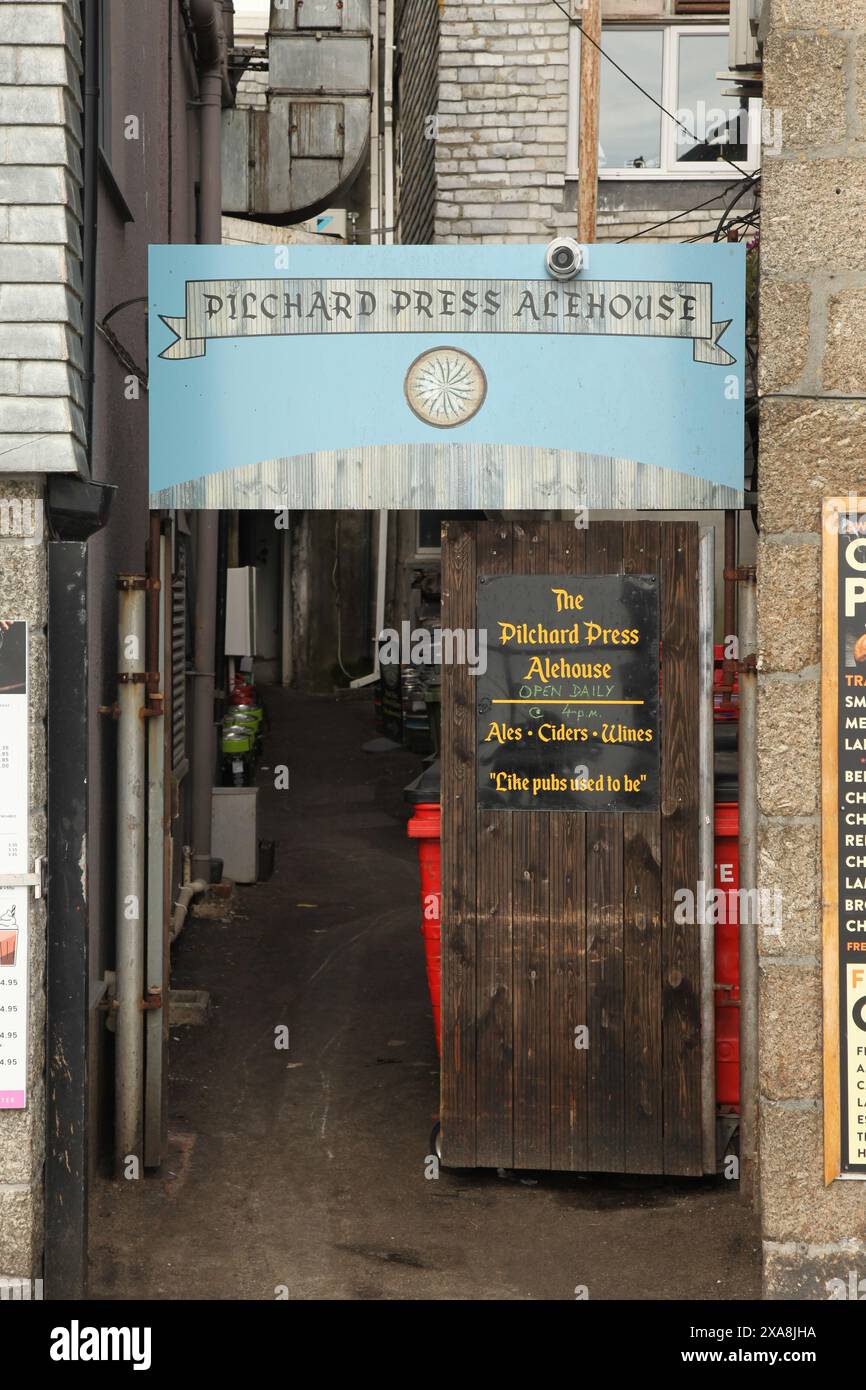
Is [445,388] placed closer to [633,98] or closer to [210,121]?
[210,121]

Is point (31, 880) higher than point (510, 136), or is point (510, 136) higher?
point (510, 136)

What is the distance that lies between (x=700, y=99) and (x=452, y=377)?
6.90 m

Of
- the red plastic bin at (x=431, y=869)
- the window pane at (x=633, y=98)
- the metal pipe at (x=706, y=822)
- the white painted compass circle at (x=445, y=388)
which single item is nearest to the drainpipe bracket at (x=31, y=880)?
the red plastic bin at (x=431, y=869)

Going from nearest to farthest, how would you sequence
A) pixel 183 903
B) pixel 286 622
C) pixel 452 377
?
pixel 452 377
pixel 183 903
pixel 286 622

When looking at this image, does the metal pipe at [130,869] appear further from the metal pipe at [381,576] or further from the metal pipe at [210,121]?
the metal pipe at [381,576]

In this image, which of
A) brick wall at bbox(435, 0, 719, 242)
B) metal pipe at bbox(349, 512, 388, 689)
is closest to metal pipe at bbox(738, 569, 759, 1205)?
brick wall at bbox(435, 0, 719, 242)

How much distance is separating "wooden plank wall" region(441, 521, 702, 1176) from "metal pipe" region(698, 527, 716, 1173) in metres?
0.03

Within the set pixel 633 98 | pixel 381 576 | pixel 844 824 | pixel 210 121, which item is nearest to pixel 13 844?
pixel 844 824

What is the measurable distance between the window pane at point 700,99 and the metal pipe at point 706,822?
6.54 metres

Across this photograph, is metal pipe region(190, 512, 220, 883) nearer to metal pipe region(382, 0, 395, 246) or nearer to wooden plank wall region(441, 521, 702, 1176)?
wooden plank wall region(441, 521, 702, 1176)

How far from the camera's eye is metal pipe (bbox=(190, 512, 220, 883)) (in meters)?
10.4

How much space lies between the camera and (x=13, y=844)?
4754 mm

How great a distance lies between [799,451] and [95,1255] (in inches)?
149

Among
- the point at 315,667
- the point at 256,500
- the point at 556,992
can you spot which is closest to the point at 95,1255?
the point at 556,992
